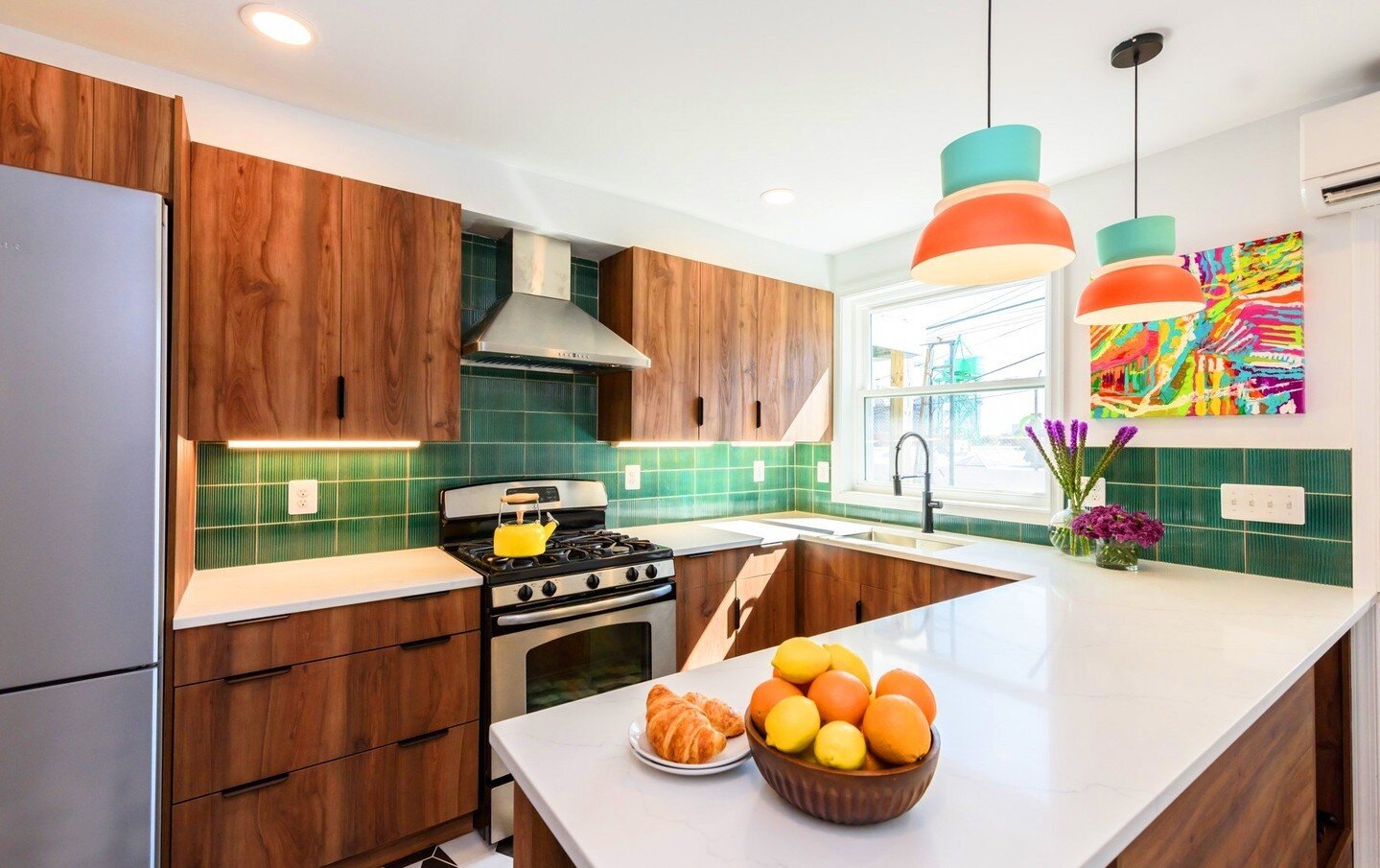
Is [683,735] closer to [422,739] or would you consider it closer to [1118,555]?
[422,739]

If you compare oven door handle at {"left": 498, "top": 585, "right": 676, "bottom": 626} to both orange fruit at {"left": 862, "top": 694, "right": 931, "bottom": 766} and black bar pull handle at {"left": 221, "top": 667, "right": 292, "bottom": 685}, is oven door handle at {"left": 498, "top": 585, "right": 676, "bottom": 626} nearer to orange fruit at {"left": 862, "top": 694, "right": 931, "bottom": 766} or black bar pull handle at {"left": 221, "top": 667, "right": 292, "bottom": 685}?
black bar pull handle at {"left": 221, "top": 667, "right": 292, "bottom": 685}

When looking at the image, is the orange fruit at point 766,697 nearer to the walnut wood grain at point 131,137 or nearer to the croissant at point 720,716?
the croissant at point 720,716

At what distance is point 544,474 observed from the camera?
285 cm

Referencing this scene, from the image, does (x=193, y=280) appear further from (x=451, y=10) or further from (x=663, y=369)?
(x=663, y=369)

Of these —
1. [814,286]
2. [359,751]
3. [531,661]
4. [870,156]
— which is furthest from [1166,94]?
[359,751]

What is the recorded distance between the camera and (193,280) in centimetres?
183

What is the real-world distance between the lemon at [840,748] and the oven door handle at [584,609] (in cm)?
155

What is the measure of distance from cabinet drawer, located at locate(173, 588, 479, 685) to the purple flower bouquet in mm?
2180

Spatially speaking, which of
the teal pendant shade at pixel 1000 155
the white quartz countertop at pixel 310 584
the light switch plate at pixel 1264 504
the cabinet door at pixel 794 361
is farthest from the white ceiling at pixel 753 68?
the white quartz countertop at pixel 310 584

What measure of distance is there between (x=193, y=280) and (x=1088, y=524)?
304cm

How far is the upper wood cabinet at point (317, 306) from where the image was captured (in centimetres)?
186

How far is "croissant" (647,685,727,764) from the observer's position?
0.84m

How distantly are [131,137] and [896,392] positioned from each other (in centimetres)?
321

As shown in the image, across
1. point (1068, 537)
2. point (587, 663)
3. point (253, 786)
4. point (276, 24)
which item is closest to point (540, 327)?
point (276, 24)
